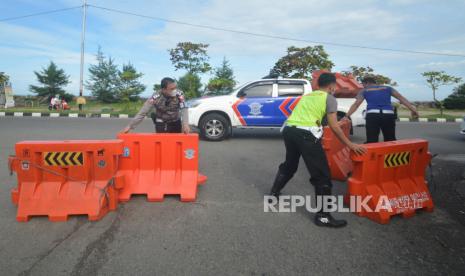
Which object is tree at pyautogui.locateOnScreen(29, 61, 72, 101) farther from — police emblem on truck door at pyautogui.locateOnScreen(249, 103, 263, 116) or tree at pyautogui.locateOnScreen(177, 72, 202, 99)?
police emblem on truck door at pyautogui.locateOnScreen(249, 103, 263, 116)

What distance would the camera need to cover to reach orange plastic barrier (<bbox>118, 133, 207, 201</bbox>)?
403 centimetres

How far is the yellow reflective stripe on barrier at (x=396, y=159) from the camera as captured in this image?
3658 mm

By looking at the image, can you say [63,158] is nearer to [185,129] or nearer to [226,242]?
[185,129]

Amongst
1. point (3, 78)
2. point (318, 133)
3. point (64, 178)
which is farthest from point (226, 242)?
point (3, 78)

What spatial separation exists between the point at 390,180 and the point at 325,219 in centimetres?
106

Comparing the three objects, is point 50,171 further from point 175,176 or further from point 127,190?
point 175,176

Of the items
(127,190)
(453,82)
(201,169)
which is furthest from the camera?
(453,82)

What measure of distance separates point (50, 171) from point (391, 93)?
185 inches

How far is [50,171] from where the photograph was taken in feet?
11.4

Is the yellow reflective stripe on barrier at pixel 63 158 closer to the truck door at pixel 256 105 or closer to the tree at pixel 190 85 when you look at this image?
the truck door at pixel 256 105

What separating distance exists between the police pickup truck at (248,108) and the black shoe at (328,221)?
5.45m

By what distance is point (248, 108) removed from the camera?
864 centimetres

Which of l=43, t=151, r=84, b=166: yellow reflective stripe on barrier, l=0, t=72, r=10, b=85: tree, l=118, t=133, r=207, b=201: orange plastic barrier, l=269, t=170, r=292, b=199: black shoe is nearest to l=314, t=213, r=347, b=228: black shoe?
l=269, t=170, r=292, b=199: black shoe

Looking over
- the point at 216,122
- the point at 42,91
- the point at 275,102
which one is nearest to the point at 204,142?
the point at 216,122
